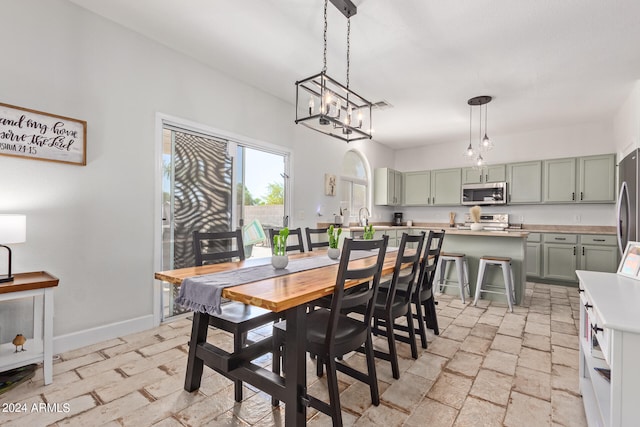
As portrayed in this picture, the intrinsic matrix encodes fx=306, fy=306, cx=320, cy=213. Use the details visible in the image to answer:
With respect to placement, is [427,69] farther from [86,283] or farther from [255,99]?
[86,283]

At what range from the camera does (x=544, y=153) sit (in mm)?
5555

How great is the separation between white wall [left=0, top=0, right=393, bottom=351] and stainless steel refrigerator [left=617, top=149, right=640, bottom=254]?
482cm

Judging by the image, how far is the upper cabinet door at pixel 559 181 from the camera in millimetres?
5145

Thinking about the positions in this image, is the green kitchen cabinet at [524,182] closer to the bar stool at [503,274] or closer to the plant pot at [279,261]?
the bar stool at [503,274]

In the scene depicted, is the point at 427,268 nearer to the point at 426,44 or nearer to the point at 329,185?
the point at 426,44

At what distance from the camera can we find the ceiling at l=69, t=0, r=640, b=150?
94.7 inches

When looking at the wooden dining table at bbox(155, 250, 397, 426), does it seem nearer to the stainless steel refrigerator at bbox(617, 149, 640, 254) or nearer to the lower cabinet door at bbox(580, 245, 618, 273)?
the stainless steel refrigerator at bbox(617, 149, 640, 254)

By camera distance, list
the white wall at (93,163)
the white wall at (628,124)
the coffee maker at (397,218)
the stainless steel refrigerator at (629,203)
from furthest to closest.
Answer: the coffee maker at (397,218), the white wall at (628,124), the stainless steel refrigerator at (629,203), the white wall at (93,163)

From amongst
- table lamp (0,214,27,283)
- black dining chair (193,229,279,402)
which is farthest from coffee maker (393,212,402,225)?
table lamp (0,214,27,283)

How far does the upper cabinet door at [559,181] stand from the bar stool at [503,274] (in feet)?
7.84

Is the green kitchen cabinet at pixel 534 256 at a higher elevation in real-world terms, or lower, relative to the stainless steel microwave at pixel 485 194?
lower

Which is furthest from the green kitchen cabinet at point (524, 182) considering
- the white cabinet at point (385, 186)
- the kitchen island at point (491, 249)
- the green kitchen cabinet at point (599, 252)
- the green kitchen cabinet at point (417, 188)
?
the white cabinet at point (385, 186)

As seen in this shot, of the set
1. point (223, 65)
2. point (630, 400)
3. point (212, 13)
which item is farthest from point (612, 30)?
point (223, 65)

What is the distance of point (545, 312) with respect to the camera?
3578mm
